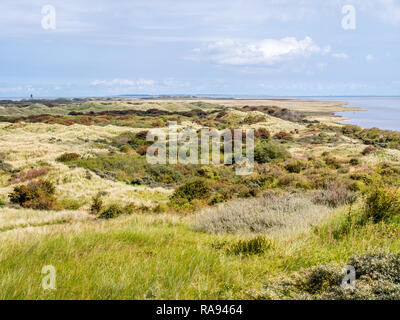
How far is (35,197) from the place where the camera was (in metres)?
18.8

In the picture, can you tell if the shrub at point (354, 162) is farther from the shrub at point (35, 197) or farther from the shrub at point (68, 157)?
the shrub at point (68, 157)

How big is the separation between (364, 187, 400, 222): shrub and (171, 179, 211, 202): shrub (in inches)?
535

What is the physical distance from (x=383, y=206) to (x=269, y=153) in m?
30.4

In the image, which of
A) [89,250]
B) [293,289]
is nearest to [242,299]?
[293,289]

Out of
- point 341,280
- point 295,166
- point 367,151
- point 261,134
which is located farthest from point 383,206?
point 261,134

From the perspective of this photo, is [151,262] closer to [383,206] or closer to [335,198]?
[383,206]

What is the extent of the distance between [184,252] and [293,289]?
1562 mm

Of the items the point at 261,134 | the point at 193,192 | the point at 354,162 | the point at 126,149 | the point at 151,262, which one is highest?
the point at 261,134

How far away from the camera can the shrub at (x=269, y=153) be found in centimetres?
3538

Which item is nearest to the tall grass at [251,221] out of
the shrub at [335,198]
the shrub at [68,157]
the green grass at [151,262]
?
the green grass at [151,262]

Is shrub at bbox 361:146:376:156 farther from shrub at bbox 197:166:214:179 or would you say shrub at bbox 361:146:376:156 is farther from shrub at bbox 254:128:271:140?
shrub at bbox 197:166:214:179

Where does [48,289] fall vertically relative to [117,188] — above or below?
above

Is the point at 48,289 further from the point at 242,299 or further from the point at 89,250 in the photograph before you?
the point at 242,299
